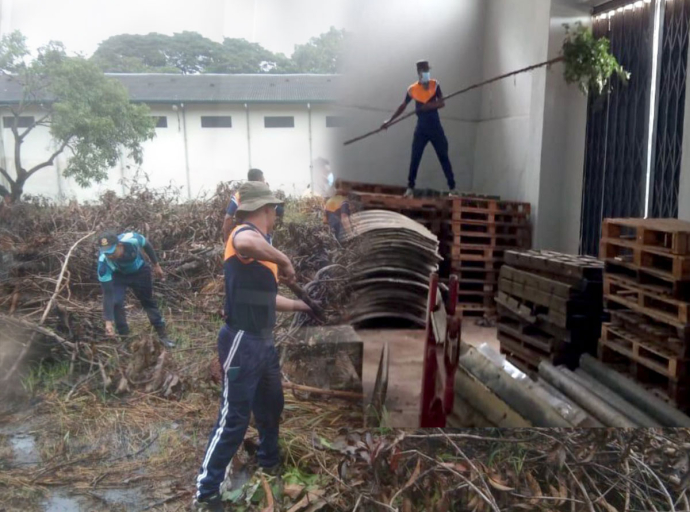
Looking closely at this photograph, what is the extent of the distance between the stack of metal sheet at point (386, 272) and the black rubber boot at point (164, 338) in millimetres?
791

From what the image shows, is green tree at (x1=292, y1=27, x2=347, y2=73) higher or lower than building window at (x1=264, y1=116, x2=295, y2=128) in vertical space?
higher

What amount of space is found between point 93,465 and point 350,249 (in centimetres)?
145

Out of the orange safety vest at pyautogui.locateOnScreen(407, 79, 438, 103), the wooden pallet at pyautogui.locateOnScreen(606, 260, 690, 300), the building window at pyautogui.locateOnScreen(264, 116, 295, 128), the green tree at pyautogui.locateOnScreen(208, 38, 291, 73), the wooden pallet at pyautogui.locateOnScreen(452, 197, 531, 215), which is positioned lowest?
the wooden pallet at pyautogui.locateOnScreen(606, 260, 690, 300)

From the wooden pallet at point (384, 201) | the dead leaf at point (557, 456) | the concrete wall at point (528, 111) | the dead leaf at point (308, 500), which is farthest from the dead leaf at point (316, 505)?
the concrete wall at point (528, 111)

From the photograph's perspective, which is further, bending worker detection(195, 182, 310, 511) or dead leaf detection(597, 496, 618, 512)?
dead leaf detection(597, 496, 618, 512)

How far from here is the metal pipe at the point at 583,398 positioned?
2727 millimetres

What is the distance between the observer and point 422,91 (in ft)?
8.43

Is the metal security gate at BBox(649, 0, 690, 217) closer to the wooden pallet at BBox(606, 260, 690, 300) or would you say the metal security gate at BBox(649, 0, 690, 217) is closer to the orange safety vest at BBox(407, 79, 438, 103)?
the wooden pallet at BBox(606, 260, 690, 300)

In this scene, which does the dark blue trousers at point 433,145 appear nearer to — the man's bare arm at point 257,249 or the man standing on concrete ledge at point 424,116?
the man standing on concrete ledge at point 424,116

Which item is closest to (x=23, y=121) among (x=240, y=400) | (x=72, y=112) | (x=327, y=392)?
(x=72, y=112)

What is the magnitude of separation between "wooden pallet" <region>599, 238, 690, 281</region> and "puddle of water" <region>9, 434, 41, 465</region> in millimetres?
2688

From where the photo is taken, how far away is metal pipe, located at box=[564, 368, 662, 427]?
2703mm

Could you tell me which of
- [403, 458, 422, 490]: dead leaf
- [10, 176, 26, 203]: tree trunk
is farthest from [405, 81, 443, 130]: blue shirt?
[10, 176, 26, 203]: tree trunk

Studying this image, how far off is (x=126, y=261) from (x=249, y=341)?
2.09 ft
